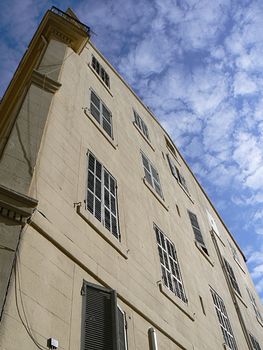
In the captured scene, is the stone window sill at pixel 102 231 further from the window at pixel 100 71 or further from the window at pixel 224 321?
the window at pixel 100 71

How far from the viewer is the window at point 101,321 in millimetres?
5082

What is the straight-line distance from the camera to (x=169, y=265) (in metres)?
9.40

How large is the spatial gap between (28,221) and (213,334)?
7214 millimetres

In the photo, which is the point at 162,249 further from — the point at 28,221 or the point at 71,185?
the point at 28,221

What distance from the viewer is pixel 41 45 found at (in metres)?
11.1

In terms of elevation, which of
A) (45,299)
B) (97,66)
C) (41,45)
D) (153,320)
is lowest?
(45,299)

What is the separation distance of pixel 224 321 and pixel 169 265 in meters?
4.10

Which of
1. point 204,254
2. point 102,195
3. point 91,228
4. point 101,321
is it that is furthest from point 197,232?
point 101,321

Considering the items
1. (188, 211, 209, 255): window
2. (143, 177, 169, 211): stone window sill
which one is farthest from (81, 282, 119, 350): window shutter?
(188, 211, 209, 255): window

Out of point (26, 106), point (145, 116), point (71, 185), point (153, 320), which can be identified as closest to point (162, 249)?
point (153, 320)

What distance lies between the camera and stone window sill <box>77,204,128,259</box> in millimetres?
6566

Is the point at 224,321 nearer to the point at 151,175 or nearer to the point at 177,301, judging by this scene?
the point at 177,301

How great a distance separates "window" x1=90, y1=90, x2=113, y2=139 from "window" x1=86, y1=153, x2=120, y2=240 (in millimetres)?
2060

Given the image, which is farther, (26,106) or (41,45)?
(41,45)
